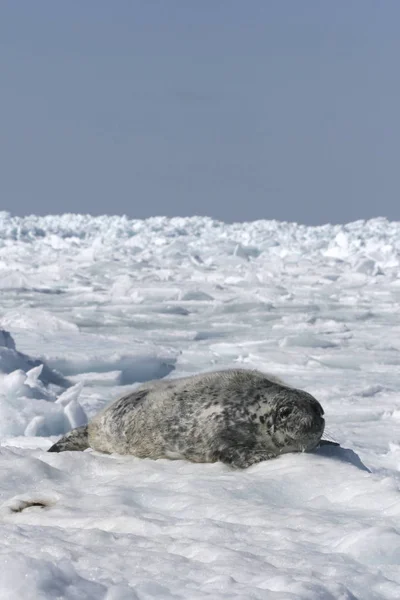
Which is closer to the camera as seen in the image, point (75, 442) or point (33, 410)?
point (75, 442)

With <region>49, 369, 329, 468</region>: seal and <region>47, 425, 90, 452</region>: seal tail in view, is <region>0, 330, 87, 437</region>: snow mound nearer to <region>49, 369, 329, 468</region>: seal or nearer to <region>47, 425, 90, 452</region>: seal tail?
<region>47, 425, 90, 452</region>: seal tail

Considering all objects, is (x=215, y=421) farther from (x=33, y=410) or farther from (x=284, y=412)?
(x=33, y=410)

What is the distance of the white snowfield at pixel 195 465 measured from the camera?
1.95 metres

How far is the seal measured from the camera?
3283mm

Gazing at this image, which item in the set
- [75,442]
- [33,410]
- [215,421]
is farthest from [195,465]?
[33,410]

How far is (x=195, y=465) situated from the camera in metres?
3.18

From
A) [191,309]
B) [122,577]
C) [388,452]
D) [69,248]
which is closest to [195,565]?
[122,577]

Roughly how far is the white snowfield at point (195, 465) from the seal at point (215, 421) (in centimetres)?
11

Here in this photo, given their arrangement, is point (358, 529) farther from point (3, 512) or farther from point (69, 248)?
point (69, 248)

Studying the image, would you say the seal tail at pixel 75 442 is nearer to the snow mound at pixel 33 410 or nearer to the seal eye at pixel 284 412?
the seal eye at pixel 284 412

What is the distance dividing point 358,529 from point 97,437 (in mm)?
1538

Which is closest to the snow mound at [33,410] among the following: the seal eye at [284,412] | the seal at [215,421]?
the seal at [215,421]

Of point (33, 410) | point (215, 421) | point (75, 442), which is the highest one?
point (215, 421)

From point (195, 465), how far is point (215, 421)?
221 millimetres
